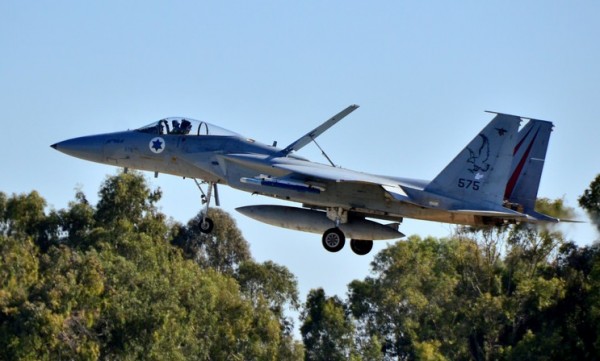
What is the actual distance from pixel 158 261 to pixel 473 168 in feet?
108

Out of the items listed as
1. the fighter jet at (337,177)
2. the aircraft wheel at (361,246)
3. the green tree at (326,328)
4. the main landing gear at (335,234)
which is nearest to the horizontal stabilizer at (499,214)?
the fighter jet at (337,177)

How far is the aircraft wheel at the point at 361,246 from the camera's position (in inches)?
1619

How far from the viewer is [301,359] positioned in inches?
2557

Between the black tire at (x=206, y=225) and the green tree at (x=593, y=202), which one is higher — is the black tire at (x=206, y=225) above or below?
below

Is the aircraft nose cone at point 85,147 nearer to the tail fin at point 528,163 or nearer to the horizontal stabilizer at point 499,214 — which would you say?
the horizontal stabilizer at point 499,214

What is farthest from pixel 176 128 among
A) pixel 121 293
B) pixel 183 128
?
pixel 121 293

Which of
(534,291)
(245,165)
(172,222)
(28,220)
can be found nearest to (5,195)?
(28,220)

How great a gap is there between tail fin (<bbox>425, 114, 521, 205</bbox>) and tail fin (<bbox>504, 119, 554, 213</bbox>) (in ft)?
6.04

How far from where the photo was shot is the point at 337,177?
38969 mm

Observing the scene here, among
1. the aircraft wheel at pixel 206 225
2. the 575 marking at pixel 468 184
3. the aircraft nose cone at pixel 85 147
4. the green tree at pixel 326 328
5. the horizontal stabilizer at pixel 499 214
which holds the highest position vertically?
the aircraft nose cone at pixel 85 147

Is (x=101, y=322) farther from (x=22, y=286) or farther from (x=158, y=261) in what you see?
(x=158, y=261)

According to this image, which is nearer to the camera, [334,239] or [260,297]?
[334,239]

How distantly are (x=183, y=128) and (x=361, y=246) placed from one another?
491cm

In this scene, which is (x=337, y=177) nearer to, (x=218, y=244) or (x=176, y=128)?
(x=176, y=128)
